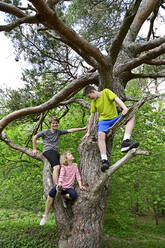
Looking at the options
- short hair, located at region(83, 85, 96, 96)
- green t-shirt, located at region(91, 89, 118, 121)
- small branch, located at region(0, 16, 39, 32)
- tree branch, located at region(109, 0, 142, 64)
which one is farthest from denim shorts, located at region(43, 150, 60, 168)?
small branch, located at region(0, 16, 39, 32)

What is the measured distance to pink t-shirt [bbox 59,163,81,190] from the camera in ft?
10.6

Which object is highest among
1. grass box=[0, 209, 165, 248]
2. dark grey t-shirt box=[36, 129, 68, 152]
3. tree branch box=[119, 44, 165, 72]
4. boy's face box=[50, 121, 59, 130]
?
tree branch box=[119, 44, 165, 72]

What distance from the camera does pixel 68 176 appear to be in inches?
131

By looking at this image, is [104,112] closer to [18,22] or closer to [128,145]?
[128,145]

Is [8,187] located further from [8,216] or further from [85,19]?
[85,19]

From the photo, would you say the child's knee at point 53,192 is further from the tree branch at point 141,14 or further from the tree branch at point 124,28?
the tree branch at point 141,14

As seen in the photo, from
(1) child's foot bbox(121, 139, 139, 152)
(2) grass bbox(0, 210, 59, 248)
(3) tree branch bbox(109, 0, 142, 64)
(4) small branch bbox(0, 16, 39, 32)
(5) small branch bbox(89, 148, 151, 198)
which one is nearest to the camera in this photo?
(4) small branch bbox(0, 16, 39, 32)

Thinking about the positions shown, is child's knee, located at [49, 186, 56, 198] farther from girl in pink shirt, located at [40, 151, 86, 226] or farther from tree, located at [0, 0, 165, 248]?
tree, located at [0, 0, 165, 248]

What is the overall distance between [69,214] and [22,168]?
114 inches

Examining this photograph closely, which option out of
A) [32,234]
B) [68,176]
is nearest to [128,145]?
[68,176]

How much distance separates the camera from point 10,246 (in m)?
6.17

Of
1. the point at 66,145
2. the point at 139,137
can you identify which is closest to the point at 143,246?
the point at 139,137

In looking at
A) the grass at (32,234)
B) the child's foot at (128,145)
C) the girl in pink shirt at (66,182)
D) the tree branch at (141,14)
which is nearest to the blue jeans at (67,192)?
the girl in pink shirt at (66,182)

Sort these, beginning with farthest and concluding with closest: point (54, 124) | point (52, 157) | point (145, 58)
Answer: point (54, 124)
point (52, 157)
point (145, 58)
